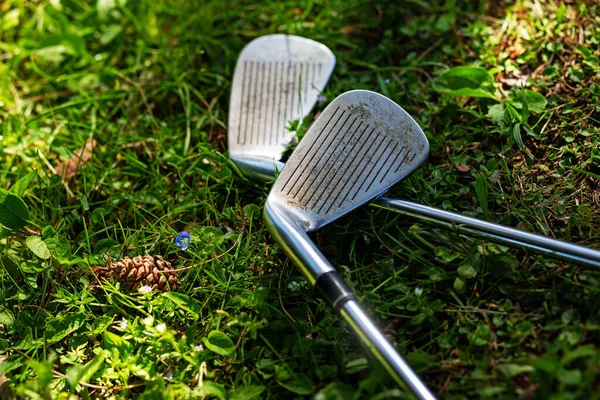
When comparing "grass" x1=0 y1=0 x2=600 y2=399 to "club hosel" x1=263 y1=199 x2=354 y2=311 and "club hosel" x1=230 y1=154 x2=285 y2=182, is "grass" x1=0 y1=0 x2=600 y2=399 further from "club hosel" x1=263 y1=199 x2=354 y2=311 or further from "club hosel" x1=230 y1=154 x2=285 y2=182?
"club hosel" x1=263 y1=199 x2=354 y2=311

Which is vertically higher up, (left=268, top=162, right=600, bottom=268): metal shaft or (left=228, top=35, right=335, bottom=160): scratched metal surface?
(left=228, top=35, right=335, bottom=160): scratched metal surface

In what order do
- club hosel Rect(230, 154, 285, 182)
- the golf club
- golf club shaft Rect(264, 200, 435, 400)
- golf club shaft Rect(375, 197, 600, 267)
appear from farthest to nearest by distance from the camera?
club hosel Rect(230, 154, 285, 182), the golf club, golf club shaft Rect(375, 197, 600, 267), golf club shaft Rect(264, 200, 435, 400)

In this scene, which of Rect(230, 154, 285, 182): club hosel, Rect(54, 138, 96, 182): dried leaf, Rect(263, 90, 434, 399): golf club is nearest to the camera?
Rect(263, 90, 434, 399): golf club

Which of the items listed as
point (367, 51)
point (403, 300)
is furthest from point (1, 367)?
point (367, 51)

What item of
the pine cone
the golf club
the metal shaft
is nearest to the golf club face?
the golf club

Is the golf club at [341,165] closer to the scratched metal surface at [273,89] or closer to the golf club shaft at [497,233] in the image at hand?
the golf club shaft at [497,233]

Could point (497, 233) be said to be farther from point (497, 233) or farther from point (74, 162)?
point (74, 162)

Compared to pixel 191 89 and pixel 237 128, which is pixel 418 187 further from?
pixel 191 89

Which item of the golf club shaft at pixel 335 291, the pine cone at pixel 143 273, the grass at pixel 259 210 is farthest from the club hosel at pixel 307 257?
the pine cone at pixel 143 273
